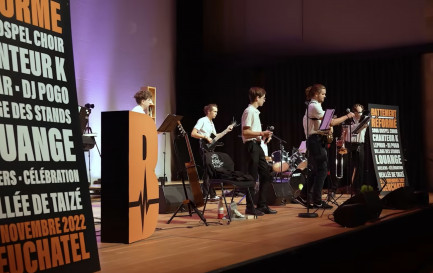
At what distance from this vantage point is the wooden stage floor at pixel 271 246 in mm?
3650

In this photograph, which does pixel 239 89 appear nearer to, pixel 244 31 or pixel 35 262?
pixel 244 31

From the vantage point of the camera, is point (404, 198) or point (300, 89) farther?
point (300, 89)

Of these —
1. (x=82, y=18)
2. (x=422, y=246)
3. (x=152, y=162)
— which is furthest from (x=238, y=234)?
(x=82, y=18)

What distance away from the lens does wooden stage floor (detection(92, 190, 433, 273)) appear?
3.65 meters

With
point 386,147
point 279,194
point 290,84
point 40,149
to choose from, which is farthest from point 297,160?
point 40,149

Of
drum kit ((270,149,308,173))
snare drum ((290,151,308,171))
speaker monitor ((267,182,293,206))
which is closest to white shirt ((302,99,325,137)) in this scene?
speaker monitor ((267,182,293,206))

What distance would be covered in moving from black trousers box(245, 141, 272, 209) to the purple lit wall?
14.8ft

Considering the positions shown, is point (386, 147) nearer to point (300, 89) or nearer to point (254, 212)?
point (254, 212)

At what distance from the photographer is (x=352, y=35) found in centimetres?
1104

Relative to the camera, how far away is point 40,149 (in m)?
3.00

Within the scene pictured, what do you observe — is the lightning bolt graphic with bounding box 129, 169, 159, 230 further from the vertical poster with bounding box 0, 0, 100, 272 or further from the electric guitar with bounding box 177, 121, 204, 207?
the vertical poster with bounding box 0, 0, 100, 272

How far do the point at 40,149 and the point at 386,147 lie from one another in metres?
6.92

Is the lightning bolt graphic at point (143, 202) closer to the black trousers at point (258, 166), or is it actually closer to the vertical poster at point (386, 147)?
the black trousers at point (258, 166)

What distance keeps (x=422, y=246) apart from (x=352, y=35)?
226 inches
